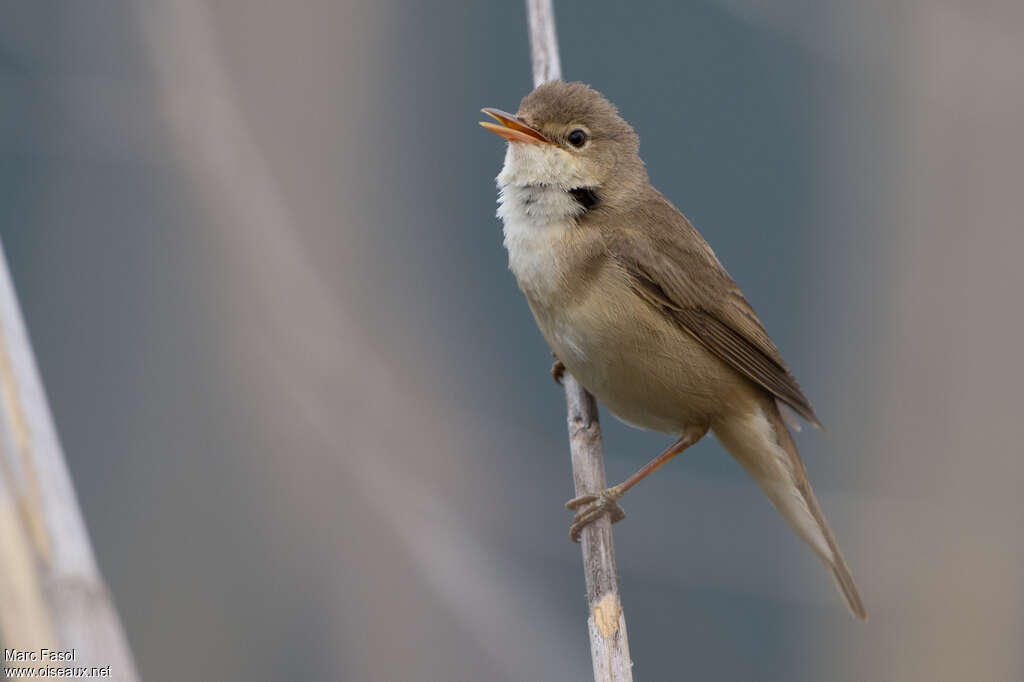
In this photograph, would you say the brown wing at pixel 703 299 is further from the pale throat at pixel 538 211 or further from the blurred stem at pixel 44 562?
the blurred stem at pixel 44 562

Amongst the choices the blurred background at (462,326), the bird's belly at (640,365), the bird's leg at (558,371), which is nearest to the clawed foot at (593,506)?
the bird's belly at (640,365)

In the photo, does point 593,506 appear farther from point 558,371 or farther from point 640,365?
point 558,371

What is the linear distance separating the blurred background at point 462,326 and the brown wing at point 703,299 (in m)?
0.95

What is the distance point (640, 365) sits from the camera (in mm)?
2812

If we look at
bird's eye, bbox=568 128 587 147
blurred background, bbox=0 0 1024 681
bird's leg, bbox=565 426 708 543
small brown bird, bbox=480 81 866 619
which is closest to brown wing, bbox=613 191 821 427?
small brown bird, bbox=480 81 866 619

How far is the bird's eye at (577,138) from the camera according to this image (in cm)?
289

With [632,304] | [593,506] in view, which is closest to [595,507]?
[593,506]

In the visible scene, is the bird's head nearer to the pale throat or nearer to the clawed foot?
the pale throat

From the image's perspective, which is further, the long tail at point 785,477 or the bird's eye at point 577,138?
the long tail at point 785,477

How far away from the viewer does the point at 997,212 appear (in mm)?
4523

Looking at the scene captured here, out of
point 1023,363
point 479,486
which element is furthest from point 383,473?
point 1023,363

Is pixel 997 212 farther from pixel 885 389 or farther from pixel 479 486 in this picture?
pixel 479 486

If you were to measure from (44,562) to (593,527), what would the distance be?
58.9 inches

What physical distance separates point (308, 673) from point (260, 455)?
0.86 m
